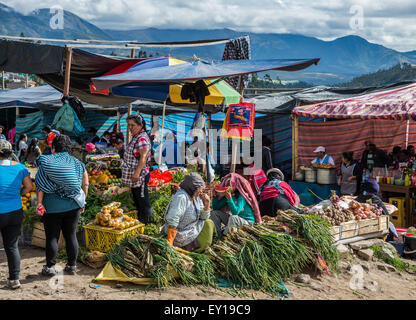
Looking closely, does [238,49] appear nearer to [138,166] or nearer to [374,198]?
[374,198]

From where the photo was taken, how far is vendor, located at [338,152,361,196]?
9602 mm

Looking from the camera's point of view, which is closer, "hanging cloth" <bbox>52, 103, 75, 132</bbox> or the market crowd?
the market crowd

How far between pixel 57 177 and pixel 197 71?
2.79 m

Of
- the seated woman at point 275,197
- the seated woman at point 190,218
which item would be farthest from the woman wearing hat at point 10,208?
the seated woman at point 275,197

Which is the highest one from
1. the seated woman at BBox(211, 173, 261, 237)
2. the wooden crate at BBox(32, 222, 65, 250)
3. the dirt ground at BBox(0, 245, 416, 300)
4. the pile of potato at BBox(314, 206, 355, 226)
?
the seated woman at BBox(211, 173, 261, 237)

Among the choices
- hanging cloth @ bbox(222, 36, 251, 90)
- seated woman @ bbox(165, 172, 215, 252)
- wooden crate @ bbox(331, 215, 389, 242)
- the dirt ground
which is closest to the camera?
the dirt ground

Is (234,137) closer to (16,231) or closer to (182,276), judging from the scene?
(182,276)

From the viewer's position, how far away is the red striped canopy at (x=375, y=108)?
29.1 ft

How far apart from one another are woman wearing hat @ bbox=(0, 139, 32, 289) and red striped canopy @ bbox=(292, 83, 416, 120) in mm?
7190

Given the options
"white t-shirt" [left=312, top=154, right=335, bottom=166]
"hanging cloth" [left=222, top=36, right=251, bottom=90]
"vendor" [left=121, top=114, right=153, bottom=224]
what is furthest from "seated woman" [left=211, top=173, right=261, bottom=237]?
"white t-shirt" [left=312, top=154, right=335, bottom=166]

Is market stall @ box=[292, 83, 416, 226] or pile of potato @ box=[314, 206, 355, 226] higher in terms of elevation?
market stall @ box=[292, 83, 416, 226]

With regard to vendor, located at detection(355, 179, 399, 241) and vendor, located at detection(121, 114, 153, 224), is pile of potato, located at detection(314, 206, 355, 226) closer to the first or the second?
vendor, located at detection(355, 179, 399, 241)

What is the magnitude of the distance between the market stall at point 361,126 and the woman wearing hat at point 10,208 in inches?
284

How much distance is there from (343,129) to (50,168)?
9.28 meters
